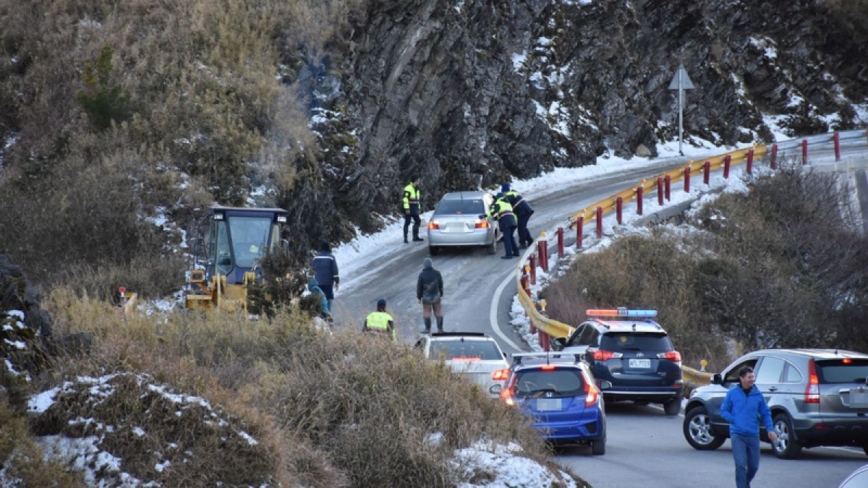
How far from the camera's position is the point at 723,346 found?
82.7 feet

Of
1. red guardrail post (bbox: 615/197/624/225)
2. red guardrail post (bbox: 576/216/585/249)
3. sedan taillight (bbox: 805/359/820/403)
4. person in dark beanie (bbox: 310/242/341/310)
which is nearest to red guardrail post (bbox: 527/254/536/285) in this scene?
red guardrail post (bbox: 576/216/585/249)

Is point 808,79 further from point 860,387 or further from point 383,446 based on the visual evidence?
point 383,446

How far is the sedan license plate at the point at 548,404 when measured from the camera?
13.3m

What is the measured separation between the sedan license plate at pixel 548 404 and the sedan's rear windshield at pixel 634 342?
407 centimetres

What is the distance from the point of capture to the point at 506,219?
27.6 m

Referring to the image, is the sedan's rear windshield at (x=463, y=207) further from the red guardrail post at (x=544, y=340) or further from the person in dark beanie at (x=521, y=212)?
the red guardrail post at (x=544, y=340)

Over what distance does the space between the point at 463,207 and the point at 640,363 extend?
1226cm

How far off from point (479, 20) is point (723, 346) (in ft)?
64.1

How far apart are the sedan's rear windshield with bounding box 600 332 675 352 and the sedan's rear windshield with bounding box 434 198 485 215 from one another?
11.5 m

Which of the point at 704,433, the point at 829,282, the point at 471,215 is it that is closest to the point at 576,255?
the point at 471,215

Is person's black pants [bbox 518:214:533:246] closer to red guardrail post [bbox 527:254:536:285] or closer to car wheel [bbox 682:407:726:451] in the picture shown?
red guardrail post [bbox 527:254:536:285]

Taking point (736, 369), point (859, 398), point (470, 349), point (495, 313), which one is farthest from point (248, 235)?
point (859, 398)

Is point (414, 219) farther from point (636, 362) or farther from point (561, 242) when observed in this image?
point (636, 362)

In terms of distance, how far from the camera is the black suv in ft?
55.6
